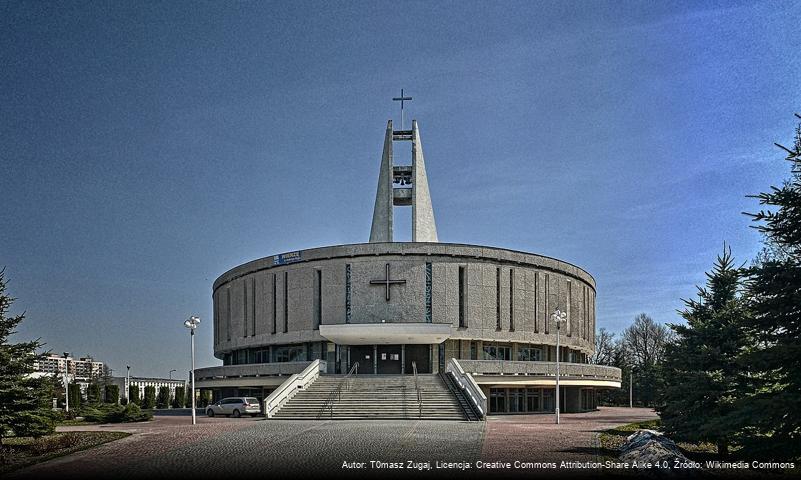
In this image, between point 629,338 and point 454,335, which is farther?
point 629,338

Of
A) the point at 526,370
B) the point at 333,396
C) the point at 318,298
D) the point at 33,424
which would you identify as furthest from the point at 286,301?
the point at 33,424

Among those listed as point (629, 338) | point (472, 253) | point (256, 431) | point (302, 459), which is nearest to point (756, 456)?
point (302, 459)

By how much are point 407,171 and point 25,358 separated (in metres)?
41.1

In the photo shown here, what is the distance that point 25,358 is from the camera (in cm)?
2389

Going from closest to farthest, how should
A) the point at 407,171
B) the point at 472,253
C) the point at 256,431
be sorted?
1. the point at 256,431
2. the point at 472,253
3. the point at 407,171

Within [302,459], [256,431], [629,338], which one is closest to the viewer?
[302,459]

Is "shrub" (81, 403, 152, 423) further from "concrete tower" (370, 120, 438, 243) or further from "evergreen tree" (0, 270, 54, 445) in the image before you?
"concrete tower" (370, 120, 438, 243)

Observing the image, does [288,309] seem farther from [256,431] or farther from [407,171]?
[256,431]

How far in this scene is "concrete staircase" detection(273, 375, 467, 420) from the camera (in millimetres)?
33031

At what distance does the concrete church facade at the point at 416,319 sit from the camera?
4531 centimetres

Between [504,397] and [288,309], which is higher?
[288,309]

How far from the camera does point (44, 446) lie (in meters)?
23.2

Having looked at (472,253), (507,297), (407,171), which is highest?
(407,171)

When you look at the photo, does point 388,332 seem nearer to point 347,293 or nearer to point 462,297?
point 347,293
